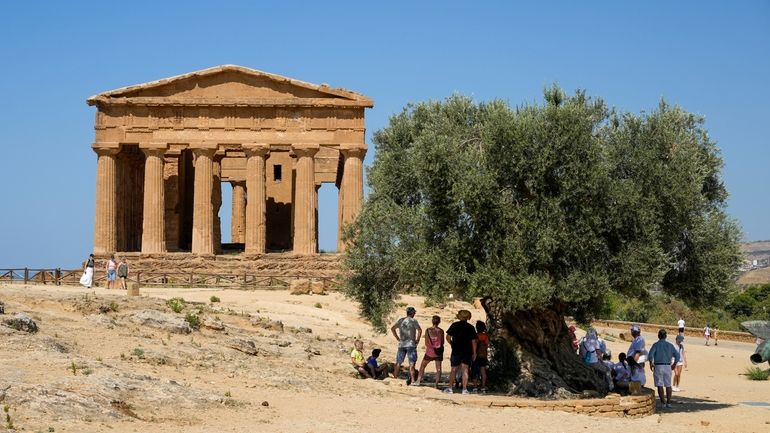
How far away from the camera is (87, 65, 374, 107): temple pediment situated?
1781 inches

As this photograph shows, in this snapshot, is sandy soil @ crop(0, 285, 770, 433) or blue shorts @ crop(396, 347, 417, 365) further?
blue shorts @ crop(396, 347, 417, 365)

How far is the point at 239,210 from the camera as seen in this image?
57.5 meters

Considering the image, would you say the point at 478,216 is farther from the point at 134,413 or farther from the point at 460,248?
the point at 134,413

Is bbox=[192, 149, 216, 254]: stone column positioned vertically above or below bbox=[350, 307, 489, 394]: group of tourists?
above

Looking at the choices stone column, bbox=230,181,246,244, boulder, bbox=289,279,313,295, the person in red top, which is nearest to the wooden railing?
boulder, bbox=289,279,313,295

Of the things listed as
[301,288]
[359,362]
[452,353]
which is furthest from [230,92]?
[452,353]

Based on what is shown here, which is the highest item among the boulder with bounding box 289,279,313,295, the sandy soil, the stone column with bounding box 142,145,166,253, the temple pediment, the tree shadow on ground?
the temple pediment

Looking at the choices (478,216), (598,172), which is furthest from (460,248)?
(598,172)

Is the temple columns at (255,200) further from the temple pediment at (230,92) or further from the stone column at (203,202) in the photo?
the temple pediment at (230,92)

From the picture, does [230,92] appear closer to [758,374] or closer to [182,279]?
[182,279]

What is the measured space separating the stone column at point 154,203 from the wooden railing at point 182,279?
2034 millimetres

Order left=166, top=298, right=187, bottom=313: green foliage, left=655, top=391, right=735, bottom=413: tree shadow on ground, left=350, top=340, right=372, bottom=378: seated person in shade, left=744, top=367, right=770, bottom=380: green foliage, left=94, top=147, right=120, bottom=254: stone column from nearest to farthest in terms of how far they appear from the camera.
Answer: left=655, top=391, right=735, bottom=413: tree shadow on ground < left=350, top=340, right=372, bottom=378: seated person in shade < left=166, top=298, right=187, bottom=313: green foliage < left=744, top=367, right=770, bottom=380: green foliage < left=94, top=147, right=120, bottom=254: stone column

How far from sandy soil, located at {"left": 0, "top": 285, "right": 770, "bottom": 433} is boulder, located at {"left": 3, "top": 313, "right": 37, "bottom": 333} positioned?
1.17ft

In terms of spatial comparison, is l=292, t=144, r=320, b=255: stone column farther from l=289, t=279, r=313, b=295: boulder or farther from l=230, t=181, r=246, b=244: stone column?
l=230, t=181, r=246, b=244: stone column
